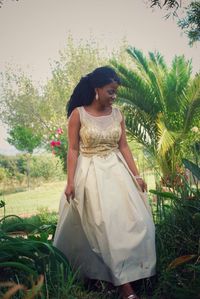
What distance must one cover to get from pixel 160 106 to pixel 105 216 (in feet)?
26.7

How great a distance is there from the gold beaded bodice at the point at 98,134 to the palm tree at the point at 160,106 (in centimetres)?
703

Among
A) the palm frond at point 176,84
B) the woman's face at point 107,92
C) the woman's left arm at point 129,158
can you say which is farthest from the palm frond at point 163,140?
the woman's face at point 107,92

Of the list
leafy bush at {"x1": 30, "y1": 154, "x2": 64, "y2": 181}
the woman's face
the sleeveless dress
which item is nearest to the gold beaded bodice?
the sleeveless dress

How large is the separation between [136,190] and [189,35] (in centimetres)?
600

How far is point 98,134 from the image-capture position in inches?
139

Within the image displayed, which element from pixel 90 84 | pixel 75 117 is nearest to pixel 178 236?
pixel 75 117

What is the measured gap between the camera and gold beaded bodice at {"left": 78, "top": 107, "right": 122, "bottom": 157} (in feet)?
11.6

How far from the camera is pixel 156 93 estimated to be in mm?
11203

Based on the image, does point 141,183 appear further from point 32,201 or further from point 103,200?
point 32,201

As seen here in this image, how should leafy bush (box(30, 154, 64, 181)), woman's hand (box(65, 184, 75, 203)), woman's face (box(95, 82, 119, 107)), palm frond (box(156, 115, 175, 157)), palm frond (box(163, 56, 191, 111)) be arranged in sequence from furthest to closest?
leafy bush (box(30, 154, 64, 181)) < palm frond (box(163, 56, 191, 111)) < palm frond (box(156, 115, 175, 157)) < woman's face (box(95, 82, 119, 107)) < woman's hand (box(65, 184, 75, 203))

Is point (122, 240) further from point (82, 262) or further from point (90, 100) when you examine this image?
point (90, 100)

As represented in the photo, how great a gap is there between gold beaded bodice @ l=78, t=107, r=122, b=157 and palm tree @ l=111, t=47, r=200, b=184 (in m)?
7.03

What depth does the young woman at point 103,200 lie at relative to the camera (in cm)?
311

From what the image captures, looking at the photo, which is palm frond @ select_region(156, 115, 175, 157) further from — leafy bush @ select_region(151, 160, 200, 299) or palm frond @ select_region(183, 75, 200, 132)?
leafy bush @ select_region(151, 160, 200, 299)
